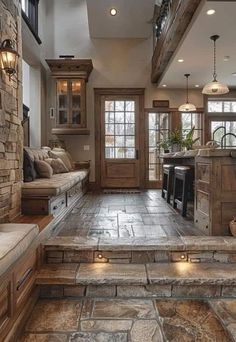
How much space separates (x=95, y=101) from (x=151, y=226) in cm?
490

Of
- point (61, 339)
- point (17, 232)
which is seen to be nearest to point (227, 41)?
point (17, 232)

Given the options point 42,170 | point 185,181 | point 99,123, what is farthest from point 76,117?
point 185,181

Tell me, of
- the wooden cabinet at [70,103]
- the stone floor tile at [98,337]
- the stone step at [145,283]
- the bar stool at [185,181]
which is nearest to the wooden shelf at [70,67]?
the wooden cabinet at [70,103]

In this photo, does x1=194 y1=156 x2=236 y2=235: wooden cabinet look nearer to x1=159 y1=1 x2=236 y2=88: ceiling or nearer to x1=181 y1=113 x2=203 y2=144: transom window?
x1=159 y1=1 x2=236 y2=88: ceiling

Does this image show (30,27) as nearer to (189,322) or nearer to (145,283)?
(145,283)

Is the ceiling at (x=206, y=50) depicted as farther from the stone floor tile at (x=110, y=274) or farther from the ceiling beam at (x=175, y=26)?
the stone floor tile at (x=110, y=274)

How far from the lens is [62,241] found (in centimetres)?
271

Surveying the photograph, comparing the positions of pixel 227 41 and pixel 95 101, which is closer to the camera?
pixel 227 41

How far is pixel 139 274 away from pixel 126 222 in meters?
1.21

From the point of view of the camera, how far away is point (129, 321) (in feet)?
6.50

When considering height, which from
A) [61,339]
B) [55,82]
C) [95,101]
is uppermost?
[55,82]

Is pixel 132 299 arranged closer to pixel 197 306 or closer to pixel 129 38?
pixel 197 306

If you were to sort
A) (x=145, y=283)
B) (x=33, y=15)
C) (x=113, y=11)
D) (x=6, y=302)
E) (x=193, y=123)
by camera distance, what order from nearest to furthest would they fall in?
1. (x=6, y=302)
2. (x=145, y=283)
3. (x=33, y=15)
4. (x=113, y=11)
5. (x=193, y=123)

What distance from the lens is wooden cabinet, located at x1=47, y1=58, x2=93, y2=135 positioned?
273 inches
